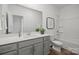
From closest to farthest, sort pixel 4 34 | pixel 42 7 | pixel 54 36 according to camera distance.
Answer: pixel 4 34 < pixel 42 7 < pixel 54 36

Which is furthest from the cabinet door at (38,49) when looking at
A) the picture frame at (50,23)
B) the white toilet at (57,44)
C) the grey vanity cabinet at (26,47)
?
the picture frame at (50,23)

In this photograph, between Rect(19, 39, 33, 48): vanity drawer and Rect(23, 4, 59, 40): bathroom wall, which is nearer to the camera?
Rect(19, 39, 33, 48): vanity drawer

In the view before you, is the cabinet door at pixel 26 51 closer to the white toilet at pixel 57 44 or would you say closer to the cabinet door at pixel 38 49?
the cabinet door at pixel 38 49

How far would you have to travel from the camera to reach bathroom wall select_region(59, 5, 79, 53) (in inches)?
55.7

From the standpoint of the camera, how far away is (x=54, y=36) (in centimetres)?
155

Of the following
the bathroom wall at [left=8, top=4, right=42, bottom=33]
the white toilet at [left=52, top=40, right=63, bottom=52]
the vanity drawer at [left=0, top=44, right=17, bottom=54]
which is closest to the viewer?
the vanity drawer at [left=0, top=44, right=17, bottom=54]

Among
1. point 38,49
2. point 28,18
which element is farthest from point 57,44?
point 28,18

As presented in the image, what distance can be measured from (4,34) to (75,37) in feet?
4.35

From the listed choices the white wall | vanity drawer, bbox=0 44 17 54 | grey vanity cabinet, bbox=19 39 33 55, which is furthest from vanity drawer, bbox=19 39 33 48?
the white wall

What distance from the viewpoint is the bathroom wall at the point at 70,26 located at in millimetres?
1416

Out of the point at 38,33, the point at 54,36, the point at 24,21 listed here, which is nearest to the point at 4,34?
the point at 24,21

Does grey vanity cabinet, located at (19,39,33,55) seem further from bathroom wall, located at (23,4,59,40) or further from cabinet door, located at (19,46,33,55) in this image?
bathroom wall, located at (23,4,59,40)

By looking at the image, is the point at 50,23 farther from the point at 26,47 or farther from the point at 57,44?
the point at 26,47
